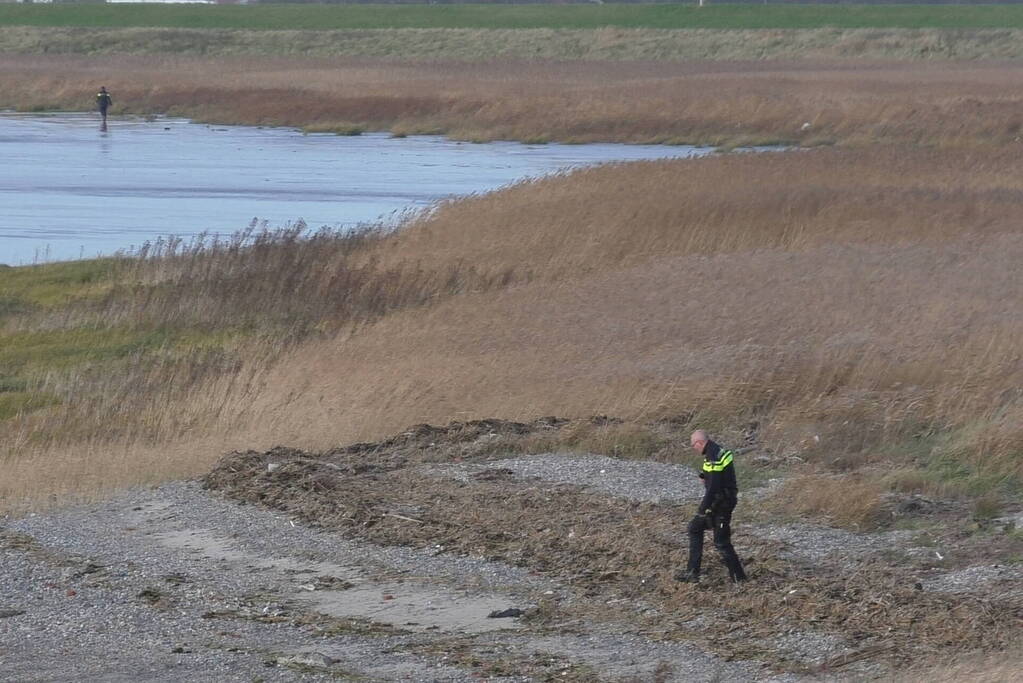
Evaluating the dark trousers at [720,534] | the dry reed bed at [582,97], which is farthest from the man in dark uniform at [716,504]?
the dry reed bed at [582,97]

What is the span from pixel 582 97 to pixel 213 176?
18.8 meters

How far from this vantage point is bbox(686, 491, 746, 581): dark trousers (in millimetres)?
9172

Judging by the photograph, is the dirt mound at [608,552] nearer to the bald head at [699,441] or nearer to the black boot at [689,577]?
the black boot at [689,577]

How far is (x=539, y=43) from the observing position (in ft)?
297

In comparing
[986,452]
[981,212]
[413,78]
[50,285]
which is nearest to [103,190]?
[50,285]

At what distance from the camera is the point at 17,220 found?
3041 cm

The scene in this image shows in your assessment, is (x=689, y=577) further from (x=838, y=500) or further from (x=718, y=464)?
(x=838, y=500)

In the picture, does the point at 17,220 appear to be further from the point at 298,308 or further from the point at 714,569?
the point at 714,569

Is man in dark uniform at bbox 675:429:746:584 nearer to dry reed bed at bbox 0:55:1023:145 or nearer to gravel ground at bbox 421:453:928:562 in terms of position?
gravel ground at bbox 421:453:928:562

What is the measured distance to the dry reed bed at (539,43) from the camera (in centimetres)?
8262

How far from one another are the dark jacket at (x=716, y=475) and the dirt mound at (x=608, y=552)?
60cm

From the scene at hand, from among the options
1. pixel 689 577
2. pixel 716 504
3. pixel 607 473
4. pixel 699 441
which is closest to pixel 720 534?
pixel 716 504

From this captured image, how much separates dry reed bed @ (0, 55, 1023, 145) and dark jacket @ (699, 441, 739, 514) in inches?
1292

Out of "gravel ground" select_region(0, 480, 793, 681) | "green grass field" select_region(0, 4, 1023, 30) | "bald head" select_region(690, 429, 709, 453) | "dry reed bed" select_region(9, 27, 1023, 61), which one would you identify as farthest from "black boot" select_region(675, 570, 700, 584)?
"green grass field" select_region(0, 4, 1023, 30)
